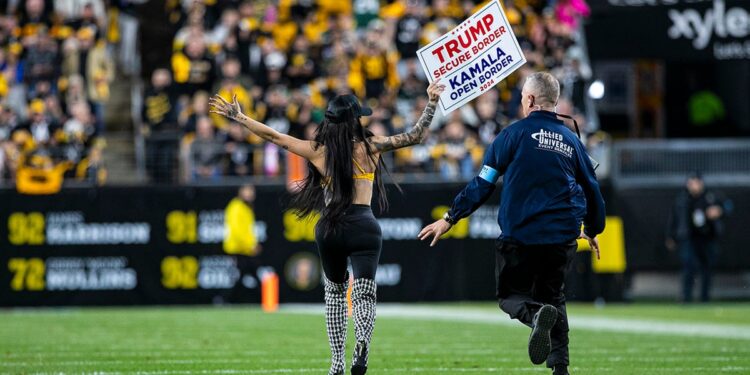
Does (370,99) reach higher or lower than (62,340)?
higher

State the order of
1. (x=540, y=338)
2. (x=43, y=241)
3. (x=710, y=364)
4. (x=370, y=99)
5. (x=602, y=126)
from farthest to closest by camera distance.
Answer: (x=602, y=126)
(x=370, y=99)
(x=43, y=241)
(x=710, y=364)
(x=540, y=338)

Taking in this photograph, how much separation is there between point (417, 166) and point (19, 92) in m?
7.43

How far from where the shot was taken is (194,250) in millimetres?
23250

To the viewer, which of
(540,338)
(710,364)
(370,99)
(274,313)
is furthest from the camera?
(370,99)

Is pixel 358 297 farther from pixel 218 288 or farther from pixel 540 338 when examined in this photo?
pixel 218 288

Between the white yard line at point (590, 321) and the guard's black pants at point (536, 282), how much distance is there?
703 centimetres

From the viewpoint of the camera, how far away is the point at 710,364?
1194cm

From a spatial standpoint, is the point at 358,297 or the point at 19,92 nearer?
the point at 358,297

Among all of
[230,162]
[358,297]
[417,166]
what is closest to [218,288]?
[230,162]

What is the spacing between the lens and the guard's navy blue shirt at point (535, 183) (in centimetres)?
881

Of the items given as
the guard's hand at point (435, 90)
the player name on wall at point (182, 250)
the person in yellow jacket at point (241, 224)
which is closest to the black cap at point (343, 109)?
the guard's hand at point (435, 90)

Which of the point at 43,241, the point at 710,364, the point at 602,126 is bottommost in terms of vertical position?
the point at 710,364

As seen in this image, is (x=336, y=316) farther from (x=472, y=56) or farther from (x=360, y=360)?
(x=472, y=56)

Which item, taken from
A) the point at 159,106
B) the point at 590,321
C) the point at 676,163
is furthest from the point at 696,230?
the point at 159,106
